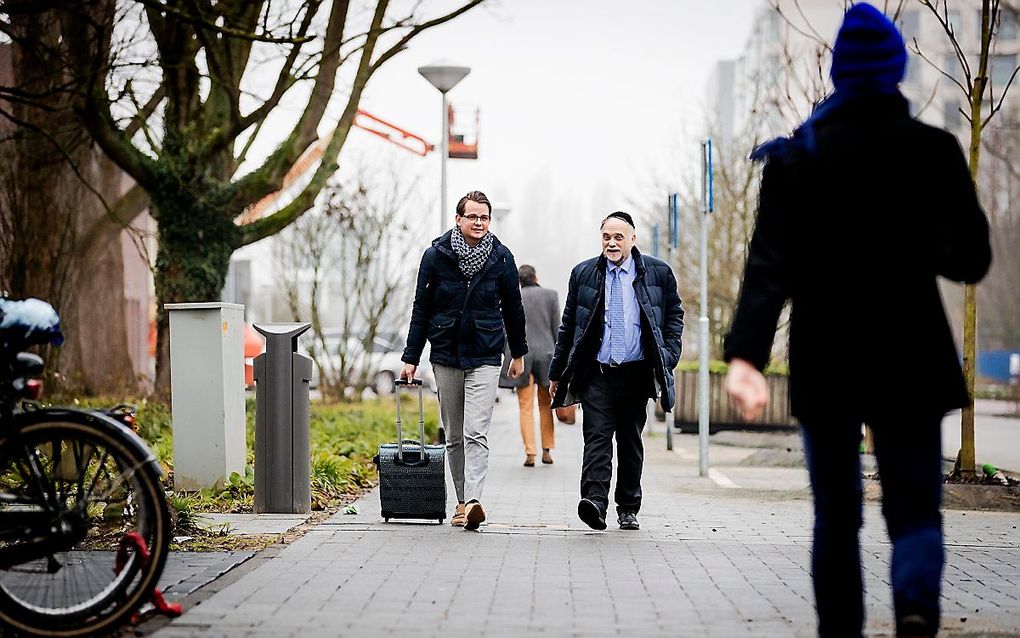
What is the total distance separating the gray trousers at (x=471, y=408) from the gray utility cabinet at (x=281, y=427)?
36.4 inches

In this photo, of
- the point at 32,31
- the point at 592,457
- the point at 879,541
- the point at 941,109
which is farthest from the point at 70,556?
the point at 941,109

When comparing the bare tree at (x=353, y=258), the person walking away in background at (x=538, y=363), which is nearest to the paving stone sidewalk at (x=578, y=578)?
the person walking away in background at (x=538, y=363)

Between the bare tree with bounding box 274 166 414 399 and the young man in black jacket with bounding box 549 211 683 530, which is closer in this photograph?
the young man in black jacket with bounding box 549 211 683 530

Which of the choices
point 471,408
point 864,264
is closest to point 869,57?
point 864,264

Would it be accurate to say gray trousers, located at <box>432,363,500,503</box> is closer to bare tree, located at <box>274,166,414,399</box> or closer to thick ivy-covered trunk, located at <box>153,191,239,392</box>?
thick ivy-covered trunk, located at <box>153,191,239,392</box>

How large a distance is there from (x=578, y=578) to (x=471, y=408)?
225 cm

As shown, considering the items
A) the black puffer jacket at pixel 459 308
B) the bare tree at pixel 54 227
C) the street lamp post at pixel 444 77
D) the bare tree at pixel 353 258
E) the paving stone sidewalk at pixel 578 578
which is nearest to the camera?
the paving stone sidewalk at pixel 578 578

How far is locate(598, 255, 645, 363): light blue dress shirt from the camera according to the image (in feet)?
29.1

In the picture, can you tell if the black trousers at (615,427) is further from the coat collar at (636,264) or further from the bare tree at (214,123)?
the bare tree at (214,123)

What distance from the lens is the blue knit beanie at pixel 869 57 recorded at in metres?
4.48

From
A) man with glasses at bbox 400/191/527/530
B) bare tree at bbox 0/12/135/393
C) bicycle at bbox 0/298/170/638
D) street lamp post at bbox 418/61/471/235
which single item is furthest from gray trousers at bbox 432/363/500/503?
street lamp post at bbox 418/61/471/235

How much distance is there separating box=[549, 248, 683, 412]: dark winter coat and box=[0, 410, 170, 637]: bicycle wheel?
12.9 ft

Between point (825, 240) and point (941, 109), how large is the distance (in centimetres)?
7739

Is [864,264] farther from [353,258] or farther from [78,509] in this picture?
[353,258]
